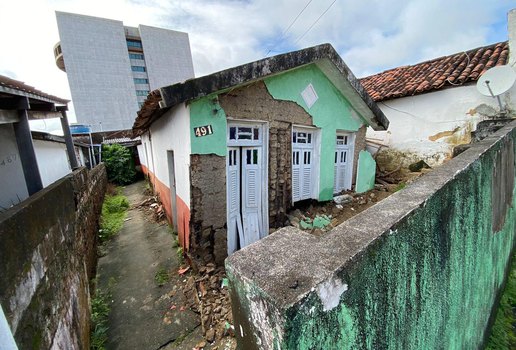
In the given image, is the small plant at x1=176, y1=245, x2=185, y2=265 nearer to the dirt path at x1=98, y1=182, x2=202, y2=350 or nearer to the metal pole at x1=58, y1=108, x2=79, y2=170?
the dirt path at x1=98, y1=182, x2=202, y2=350

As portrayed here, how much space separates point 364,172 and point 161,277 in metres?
6.86

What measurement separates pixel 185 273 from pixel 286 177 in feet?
10.2

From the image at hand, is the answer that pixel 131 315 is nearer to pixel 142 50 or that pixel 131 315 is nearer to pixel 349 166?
pixel 349 166

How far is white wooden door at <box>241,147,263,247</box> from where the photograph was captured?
5051mm

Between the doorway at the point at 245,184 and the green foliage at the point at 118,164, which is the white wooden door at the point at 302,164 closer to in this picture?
the doorway at the point at 245,184

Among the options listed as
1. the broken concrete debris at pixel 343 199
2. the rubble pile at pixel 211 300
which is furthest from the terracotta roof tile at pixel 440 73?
the rubble pile at pixel 211 300

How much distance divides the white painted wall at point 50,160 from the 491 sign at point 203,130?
5.10 meters

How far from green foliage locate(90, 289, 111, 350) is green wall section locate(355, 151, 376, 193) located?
7.36 meters

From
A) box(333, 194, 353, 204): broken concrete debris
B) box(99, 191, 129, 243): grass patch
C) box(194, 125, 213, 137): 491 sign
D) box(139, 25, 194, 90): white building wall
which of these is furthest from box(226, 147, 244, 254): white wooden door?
box(139, 25, 194, 90): white building wall

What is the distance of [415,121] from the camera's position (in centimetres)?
935

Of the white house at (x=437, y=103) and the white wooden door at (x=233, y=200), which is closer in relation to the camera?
the white wooden door at (x=233, y=200)

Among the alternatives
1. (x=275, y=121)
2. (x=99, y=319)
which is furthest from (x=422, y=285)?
(x=99, y=319)

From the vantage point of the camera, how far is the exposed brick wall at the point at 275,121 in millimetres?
4641

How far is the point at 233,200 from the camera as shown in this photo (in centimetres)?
498
